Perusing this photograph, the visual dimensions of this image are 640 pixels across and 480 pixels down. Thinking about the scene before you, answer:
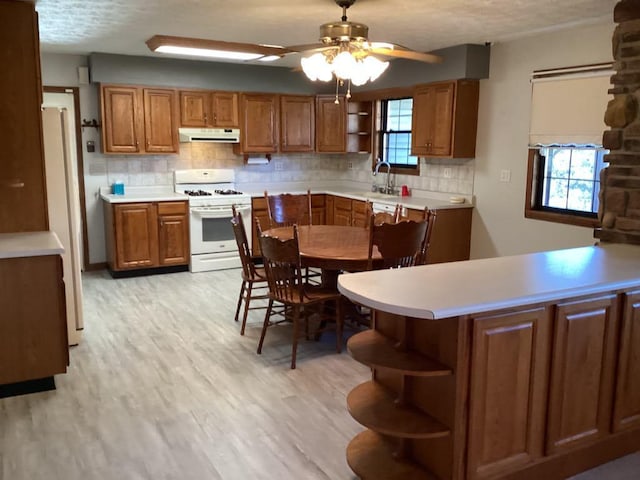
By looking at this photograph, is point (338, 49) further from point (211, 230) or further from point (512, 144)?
point (211, 230)

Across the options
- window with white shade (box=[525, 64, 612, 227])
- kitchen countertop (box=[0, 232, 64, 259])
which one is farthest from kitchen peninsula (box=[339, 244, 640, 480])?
window with white shade (box=[525, 64, 612, 227])

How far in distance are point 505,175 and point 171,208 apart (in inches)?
141

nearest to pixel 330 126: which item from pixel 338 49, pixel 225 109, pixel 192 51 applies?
pixel 225 109

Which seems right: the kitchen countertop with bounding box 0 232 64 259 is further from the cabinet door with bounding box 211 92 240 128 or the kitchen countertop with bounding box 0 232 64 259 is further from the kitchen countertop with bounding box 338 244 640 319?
the cabinet door with bounding box 211 92 240 128

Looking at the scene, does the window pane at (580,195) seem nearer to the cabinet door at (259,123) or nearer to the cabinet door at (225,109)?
the cabinet door at (259,123)

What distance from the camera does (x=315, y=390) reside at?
3537mm

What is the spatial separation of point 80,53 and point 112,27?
179cm

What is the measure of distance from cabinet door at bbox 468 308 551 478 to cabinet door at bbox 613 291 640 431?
1.66ft

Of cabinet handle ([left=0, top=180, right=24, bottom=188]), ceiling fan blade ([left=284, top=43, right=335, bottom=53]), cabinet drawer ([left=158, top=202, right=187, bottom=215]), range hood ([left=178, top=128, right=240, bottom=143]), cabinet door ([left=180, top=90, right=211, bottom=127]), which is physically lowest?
cabinet drawer ([left=158, top=202, right=187, bottom=215])

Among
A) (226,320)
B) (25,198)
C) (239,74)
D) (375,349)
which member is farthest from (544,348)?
(239,74)

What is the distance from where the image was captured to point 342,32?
11.6ft

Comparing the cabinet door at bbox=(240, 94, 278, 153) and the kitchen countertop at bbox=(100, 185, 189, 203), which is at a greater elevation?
the cabinet door at bbox=(240, 94, 278, 153)

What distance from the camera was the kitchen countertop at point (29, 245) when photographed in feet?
10.7

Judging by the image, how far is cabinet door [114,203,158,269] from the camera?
614cm
